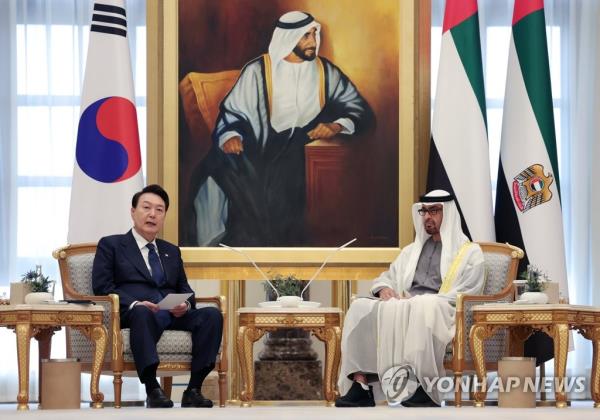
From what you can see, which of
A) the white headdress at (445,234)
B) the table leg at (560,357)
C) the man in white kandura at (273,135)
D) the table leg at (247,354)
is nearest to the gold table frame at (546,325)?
the table leg at (560,357)

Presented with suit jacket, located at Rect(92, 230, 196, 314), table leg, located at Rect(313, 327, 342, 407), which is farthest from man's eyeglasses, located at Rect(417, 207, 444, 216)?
suit jacket, located at Rect(92, 230, 196, 314)

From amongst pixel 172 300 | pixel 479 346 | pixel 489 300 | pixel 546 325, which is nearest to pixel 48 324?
pixel 172 300

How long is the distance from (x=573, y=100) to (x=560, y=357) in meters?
3.22

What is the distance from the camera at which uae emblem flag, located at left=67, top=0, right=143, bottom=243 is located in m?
7.76

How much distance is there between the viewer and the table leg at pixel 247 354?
6766 mm

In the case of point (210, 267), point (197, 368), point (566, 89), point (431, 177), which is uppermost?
point (566, 89)

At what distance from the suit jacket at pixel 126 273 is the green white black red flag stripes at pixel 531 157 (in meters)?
2.42

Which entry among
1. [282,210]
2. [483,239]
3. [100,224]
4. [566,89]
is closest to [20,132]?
[100,224]

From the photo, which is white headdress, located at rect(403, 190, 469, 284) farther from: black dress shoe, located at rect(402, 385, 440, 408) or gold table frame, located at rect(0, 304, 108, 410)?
gold table frame, located at rect(0, 304, 108, 410)

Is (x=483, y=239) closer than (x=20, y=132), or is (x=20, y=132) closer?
(x=483, y=239)

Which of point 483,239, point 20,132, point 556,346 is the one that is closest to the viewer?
point 556,346

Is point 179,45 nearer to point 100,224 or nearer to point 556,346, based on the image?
point 100,224

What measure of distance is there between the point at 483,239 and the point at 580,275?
5.38 feet

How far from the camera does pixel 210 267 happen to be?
7934 mm
